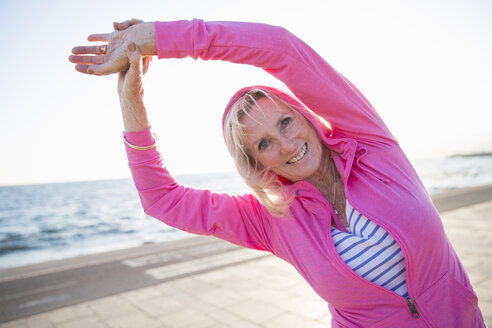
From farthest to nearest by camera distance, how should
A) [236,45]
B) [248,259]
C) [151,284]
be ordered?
[248,259]
[151,284]
[236,45]

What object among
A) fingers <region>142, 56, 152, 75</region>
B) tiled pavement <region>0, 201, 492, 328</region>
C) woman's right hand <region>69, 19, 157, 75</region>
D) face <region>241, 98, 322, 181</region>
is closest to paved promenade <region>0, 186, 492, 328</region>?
tiled pavement <region>0, 201, 492, 328</region>

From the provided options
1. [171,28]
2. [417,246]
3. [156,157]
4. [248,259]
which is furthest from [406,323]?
[248,259]

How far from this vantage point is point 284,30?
51.7 inches

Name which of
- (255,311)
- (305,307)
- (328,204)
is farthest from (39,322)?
(328,204)

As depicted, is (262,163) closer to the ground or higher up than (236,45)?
closer to the ground

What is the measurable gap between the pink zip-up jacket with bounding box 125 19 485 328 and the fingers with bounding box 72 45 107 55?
30 centimetres

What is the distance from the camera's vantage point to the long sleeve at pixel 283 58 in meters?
1.24

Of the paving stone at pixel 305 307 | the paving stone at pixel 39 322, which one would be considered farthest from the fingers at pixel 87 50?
the paving stone at pixel 39 322

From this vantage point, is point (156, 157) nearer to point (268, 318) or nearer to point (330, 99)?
point (330, 99)

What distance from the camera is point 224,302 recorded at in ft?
14.1

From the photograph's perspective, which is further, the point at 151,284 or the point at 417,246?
the point at 151,284

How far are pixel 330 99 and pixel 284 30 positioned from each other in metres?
0.33

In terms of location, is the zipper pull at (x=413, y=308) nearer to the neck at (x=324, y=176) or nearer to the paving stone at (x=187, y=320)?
the neck at (x=324, y=176)

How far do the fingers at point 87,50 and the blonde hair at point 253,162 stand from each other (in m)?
0.60
